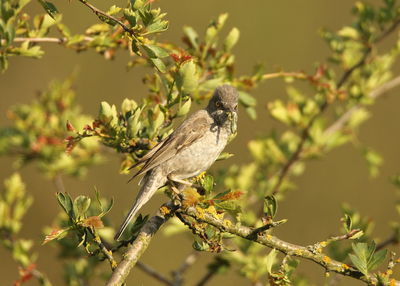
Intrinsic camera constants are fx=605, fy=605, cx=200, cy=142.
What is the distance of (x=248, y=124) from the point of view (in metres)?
8.77

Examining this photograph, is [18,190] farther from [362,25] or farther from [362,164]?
[362,164]

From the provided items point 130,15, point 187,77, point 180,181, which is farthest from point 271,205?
point 180,181

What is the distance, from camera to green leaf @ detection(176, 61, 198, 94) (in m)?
3.14

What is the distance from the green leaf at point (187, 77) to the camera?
314cm

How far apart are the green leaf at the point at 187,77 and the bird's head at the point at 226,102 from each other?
51 cm

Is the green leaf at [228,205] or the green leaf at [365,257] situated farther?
the green leaf at [228,205]

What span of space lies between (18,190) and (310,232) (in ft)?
15.9

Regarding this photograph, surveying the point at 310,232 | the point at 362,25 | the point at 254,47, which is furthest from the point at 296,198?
the point at 362,25

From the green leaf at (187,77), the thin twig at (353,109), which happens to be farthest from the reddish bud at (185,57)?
the thin twig at (353,109)

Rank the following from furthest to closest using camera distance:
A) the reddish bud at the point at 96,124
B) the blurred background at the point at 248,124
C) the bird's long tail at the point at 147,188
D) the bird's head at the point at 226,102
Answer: the blurred background at the point at 248,124
the bird's head at the point at 226,102
the bird's long tail at the point at 147,188
the reddish bud at the point at 96,124

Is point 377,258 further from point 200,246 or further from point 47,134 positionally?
point 47,134

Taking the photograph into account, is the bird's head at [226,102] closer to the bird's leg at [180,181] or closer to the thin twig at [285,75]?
the thin twig at [285,75]

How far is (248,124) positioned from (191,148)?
194 inches

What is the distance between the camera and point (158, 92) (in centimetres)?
371
